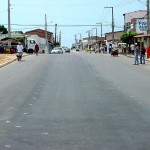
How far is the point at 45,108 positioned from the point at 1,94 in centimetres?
389

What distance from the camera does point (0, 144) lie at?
25.2 ft

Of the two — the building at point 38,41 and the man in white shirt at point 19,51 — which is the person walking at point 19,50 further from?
the building at point 38,41

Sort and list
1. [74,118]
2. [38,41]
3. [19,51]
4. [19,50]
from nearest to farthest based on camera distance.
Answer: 1. [74,118]
2. [19,50]
3. [19,51]
4. [38,41]

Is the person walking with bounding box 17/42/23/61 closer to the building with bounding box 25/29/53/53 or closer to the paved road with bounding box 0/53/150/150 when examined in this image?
the paved road with bounding box 0/53/150/150

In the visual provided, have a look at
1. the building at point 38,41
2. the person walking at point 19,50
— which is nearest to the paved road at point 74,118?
the person walking at point 19,50

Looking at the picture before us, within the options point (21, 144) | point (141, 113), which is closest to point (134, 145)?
point (21, 144)

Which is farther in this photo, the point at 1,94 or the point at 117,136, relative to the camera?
the point at 1,94

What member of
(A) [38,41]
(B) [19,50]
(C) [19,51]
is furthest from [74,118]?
(A) [38,41]

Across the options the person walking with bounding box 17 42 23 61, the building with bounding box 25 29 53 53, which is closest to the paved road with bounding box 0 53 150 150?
the person walking with bounding box 17 42 23 61

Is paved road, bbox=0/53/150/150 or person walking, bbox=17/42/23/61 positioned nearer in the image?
paved road, bbox=0/53/150/150

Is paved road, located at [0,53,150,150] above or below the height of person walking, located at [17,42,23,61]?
below

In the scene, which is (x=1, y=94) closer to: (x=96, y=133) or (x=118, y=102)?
(x=118, y=102)

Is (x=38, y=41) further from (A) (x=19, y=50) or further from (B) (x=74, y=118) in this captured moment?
(B) (x=74, y=118)

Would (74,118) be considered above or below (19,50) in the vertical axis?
below
